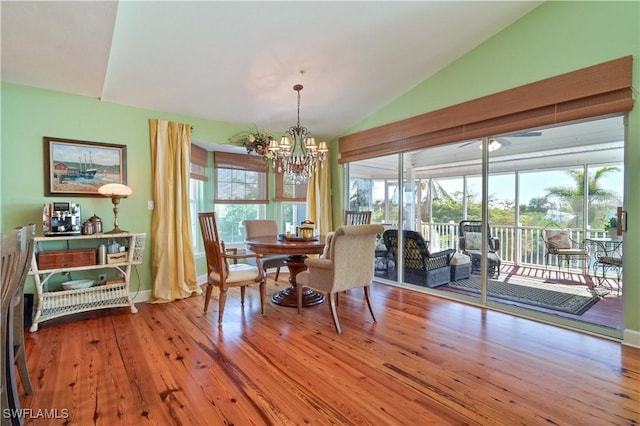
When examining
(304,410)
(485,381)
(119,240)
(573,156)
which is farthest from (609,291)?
(119,240)

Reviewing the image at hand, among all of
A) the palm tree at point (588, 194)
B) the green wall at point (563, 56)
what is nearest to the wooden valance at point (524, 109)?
the green wall at point (563, 56)

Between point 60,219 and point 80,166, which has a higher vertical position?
point 80,166

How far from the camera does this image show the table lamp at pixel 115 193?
3268 millimetres

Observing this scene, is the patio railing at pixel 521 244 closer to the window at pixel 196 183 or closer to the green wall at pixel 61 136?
the window at pixel 196 183

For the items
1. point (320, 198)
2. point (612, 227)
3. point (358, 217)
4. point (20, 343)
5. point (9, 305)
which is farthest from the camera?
point (320, 198)

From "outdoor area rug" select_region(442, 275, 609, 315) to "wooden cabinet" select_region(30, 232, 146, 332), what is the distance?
415 centimetres

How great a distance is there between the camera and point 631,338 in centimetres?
255

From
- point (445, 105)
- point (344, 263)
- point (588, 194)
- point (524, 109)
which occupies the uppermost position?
point (445, 105)

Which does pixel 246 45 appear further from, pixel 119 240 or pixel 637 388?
pixel 637 388

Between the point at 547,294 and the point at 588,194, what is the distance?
4.16 ft

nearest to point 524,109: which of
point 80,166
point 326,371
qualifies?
point 326,371

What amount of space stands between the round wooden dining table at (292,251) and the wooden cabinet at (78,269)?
134cm

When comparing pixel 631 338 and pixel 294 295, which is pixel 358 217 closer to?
pixel 294 295

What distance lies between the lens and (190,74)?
326cm
